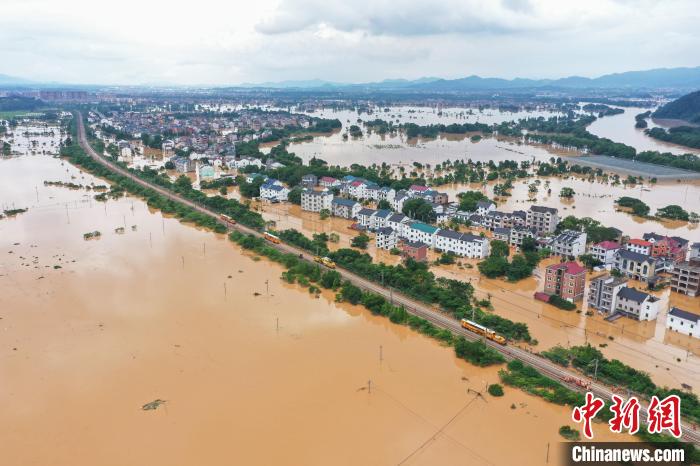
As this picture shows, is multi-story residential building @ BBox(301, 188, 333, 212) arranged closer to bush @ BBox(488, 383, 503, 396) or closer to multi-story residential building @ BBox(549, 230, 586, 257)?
multi-story residential building @ BBox(549, 230, 586, 257)

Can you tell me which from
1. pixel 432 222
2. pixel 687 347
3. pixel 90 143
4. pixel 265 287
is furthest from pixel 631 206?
pixel 90 143

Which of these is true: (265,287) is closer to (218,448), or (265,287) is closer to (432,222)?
(218,448)

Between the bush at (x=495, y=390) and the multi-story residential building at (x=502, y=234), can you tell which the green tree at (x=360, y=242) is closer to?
the multi-story residential building at (x=502, y=234)

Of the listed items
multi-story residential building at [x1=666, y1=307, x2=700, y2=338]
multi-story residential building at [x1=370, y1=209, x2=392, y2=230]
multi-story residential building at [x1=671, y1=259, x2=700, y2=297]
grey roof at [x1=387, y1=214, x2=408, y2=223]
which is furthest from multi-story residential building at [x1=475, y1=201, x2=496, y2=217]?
multi-story residential building at [x1=666, y1=307, x2=700, y2=338]

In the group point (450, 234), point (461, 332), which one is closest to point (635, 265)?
point (450, 234)

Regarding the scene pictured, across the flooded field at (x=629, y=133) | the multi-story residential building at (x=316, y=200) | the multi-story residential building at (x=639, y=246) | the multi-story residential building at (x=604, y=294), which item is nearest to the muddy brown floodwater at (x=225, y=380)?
the multi-story residential building at (x=604, y=294)
